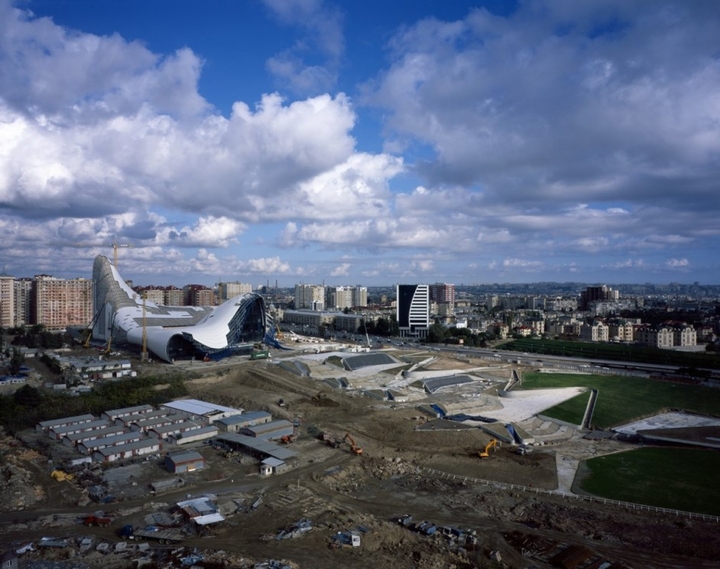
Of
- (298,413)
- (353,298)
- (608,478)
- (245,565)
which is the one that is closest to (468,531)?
(245,565)

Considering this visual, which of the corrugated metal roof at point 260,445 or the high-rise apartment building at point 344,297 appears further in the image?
the high-rise apartment building at point 344,297

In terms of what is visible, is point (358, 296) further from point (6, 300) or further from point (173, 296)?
point (6, 300)

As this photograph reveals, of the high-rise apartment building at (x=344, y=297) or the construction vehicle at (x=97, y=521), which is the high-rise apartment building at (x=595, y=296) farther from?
the construction vehicle at (x=97, y=521)

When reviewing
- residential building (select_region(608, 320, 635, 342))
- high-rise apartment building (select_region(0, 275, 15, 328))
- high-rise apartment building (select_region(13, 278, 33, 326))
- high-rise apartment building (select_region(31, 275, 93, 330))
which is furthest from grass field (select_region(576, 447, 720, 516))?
high-rise apartment building (select_region(13, 278, 33, 326))

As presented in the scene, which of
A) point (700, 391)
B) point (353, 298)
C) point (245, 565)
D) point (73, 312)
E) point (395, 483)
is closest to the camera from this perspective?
point (245, 565)

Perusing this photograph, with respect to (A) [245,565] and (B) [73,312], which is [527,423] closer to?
(A) [245,565]

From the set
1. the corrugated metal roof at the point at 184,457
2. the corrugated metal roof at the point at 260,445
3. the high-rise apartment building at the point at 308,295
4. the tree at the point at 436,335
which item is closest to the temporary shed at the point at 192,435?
the corrugated metal roof at the point at 260,445
